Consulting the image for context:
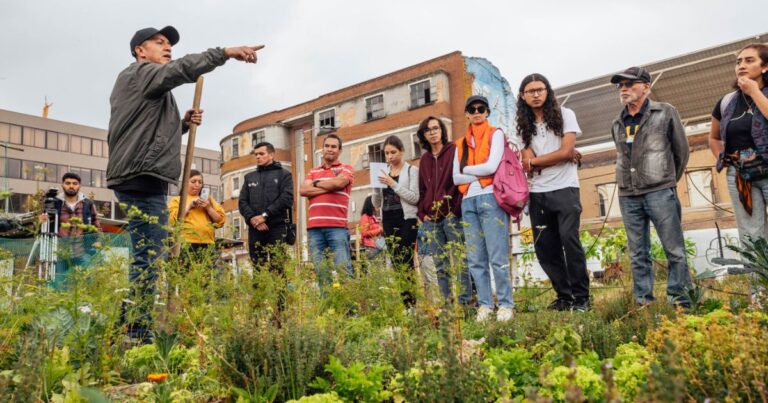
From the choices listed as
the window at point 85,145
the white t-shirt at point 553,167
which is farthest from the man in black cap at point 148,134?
the window at point 85,145

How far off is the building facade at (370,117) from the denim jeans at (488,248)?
25.9m

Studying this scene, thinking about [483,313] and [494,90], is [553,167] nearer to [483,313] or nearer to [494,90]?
[483,313]

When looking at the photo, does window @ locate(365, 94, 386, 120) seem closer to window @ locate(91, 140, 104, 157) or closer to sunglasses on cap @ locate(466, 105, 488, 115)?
sunglasses on cap @ locate(466, 105, 488, 115)

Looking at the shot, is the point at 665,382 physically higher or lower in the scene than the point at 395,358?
higher

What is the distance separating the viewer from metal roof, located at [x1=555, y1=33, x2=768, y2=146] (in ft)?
53.6

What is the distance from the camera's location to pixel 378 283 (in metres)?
4.45

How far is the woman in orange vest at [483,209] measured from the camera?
4.79 m

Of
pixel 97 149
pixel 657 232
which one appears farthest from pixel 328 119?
pixel 97 149

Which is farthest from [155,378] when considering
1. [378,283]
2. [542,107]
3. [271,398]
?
[542,107]

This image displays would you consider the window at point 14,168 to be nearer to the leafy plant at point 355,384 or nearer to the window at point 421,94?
the window at point 421,94

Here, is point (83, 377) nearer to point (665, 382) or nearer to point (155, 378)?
point (155, 378)

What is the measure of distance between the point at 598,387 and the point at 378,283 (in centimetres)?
253

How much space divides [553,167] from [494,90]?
95.9 feet

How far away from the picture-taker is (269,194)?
23.9 feet
